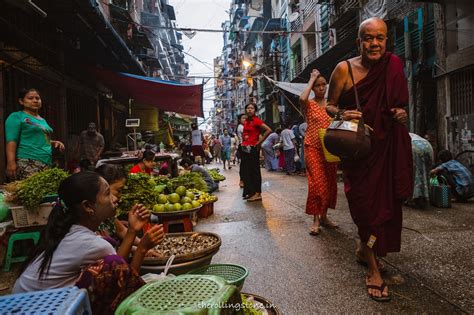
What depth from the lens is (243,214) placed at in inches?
233

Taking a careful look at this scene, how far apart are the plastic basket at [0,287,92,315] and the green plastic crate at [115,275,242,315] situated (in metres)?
0.20

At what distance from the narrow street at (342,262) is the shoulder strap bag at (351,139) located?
1048mm

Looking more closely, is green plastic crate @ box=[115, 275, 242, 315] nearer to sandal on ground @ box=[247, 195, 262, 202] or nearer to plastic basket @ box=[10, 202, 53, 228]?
plastic basket @ box=[10, 202, 53, 228]

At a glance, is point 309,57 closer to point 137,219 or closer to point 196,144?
point 196,144

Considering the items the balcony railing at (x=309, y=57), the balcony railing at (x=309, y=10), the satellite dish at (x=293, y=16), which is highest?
the satellite dish at (x=293, y=16)

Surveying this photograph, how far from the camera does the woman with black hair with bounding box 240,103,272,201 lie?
23.1ft

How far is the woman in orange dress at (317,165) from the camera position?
432 cm

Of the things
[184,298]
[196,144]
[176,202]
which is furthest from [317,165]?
[196,144]

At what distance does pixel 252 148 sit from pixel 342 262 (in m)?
4.03

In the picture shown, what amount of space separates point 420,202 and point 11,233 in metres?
5.74

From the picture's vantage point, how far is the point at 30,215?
365 cm

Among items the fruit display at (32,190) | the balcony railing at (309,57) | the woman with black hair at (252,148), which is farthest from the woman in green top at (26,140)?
the balcony railing at (309,57)

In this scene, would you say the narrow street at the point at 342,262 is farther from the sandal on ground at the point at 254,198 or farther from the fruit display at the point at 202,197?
the sandal on ground at the point at 254,198

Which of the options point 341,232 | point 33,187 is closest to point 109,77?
point 33,187
